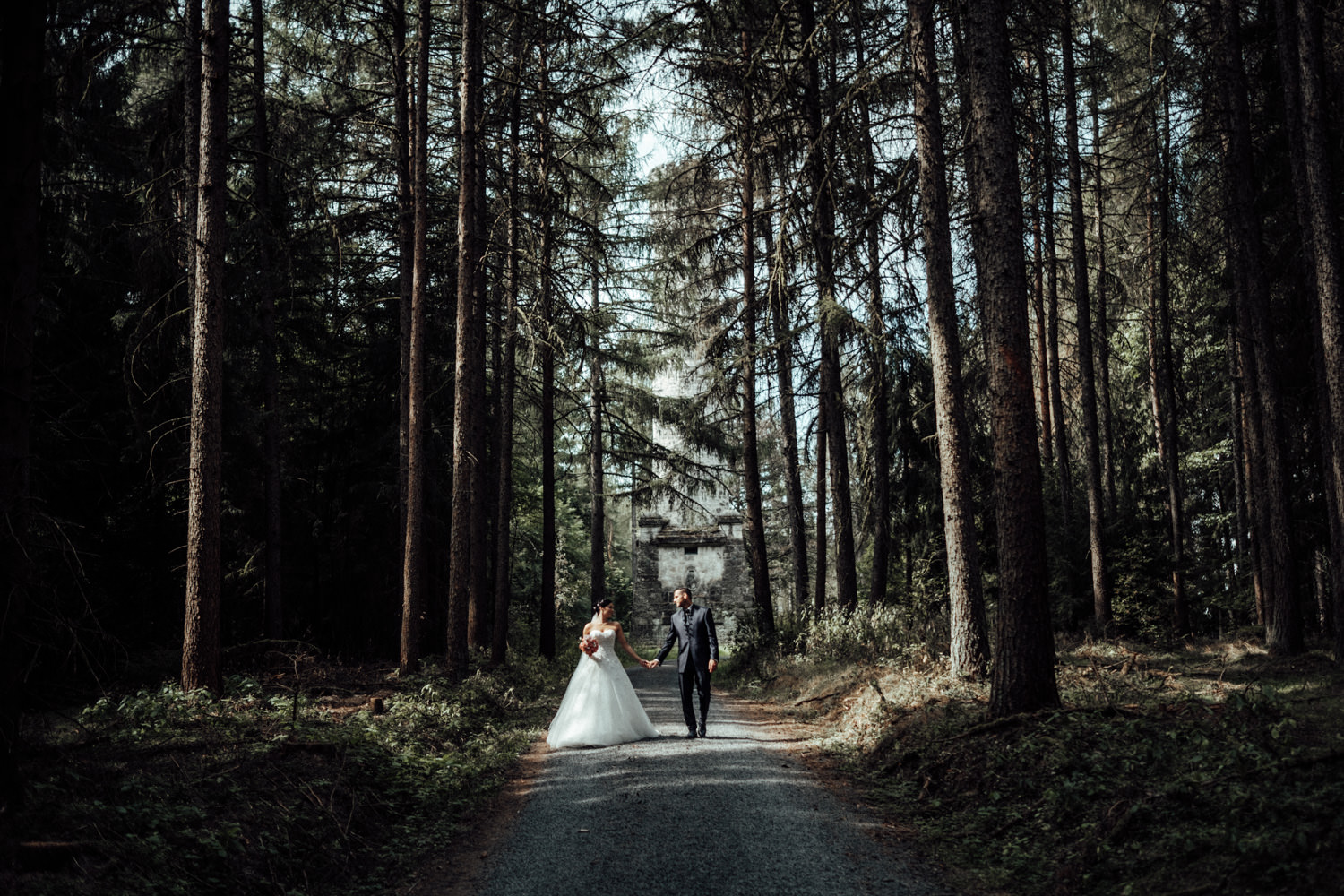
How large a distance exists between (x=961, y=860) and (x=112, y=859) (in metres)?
5.05

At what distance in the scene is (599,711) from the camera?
409 inches

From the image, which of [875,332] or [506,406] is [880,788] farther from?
[506,406]

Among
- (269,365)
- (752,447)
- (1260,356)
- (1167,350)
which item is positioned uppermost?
(1167,350)

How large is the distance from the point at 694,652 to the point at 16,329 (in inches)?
300

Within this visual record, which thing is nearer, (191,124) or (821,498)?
(191,124)

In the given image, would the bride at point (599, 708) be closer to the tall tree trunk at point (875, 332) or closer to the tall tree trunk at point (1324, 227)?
the tall tree trunk at point (875, 332)

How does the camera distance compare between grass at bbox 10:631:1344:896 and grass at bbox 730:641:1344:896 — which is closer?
grass at bbox 730:641:1344:896

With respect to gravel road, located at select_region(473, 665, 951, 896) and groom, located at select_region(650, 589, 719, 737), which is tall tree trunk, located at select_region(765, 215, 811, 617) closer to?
groom, located at select_region(650, 589, 719, 737)

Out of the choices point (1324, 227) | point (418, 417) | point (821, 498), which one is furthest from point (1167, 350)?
point (418, 417)

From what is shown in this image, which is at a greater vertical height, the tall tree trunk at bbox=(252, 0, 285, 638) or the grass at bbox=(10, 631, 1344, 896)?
the tall tree trunk at bbox=(252, 0, 285, 638)

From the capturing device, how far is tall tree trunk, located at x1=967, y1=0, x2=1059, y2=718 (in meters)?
7.61

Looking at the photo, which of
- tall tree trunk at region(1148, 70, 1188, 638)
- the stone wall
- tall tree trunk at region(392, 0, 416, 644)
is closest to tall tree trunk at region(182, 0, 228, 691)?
tall tree trunk at region(392, 0, 416, 644)

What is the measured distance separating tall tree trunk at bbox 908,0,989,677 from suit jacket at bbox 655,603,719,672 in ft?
9.89

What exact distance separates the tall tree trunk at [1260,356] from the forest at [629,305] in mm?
68
